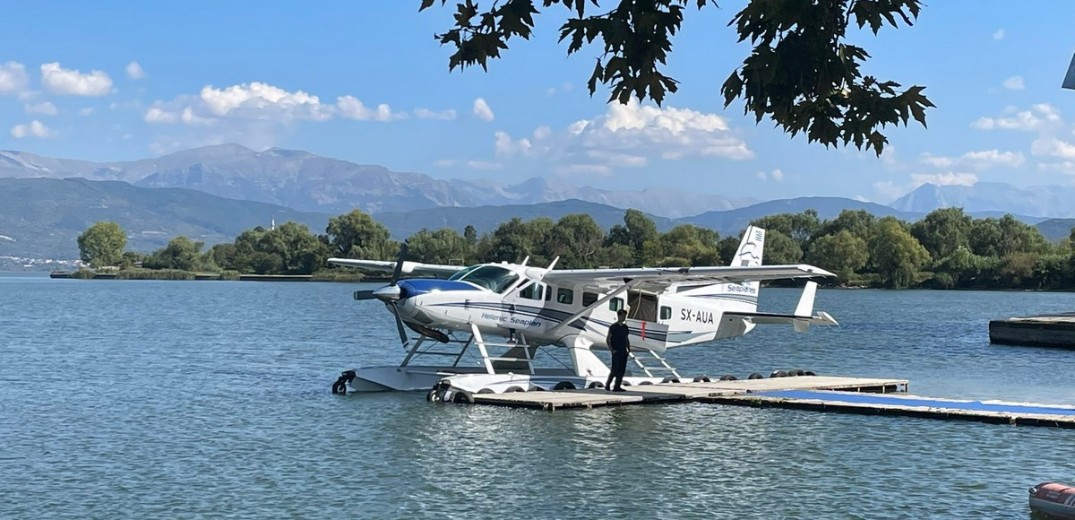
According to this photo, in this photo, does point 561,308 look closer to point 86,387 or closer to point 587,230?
point 86,387

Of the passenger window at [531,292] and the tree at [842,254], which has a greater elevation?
the tree at [842,254]

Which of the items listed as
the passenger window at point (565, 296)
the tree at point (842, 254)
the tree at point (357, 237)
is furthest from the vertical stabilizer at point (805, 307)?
the tree at point (357, 237)

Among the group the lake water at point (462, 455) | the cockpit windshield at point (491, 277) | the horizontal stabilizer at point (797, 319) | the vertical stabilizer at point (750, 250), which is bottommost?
the lake water at point (462, 455)

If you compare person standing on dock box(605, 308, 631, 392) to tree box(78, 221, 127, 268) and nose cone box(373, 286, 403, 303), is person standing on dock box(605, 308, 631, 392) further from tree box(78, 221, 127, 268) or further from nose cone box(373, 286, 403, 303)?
tree box(78, 221, 127, 268)

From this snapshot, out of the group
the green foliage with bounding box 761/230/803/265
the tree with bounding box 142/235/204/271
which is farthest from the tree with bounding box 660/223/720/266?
the tree with bounding box 142/235/204/271

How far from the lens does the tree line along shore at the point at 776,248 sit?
383ft

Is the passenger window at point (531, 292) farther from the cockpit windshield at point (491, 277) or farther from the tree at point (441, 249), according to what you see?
the tree at point (441, 249)

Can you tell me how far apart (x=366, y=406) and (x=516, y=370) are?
10.8ft

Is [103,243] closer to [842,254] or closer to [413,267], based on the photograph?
[842,254]

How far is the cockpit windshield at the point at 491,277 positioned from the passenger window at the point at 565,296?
962 millimetres

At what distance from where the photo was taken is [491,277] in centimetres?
2245

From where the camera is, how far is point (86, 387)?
86.2ft

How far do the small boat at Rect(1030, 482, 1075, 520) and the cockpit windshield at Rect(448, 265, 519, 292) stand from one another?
11685mm

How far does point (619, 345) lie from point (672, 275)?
1790 millimetres
